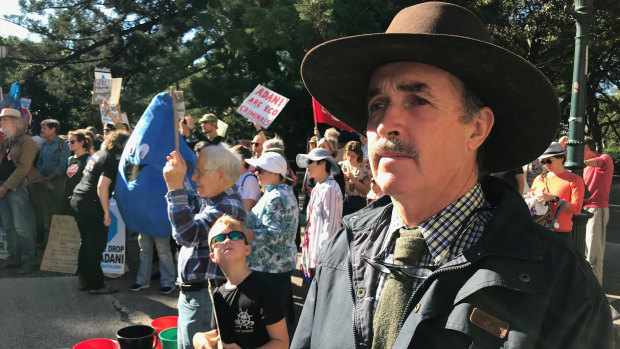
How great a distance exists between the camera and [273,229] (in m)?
4.37

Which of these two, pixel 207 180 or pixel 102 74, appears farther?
pixel 102 74

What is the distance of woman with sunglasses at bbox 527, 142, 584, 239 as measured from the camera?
16.9ft

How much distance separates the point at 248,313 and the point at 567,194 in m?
4.05

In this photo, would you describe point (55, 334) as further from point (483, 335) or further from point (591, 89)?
point (591, 89)

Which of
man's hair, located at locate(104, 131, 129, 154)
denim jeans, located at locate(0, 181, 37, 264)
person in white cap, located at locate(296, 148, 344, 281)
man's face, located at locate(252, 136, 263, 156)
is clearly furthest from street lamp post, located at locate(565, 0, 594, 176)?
denim jeans, located at locate(0, 181, 37, 264)

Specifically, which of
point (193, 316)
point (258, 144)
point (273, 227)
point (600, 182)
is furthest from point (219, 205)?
point (600, 182)

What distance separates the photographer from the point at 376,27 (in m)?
12.9

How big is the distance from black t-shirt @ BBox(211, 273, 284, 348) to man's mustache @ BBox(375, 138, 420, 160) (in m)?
1.59

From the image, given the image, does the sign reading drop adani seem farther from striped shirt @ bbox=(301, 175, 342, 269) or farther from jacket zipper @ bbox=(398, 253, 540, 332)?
jacket zipper @ bbox=(398, 253, 540, 332)

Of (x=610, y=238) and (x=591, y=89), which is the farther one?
(x=591, y=89)

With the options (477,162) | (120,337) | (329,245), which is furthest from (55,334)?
(477,162)

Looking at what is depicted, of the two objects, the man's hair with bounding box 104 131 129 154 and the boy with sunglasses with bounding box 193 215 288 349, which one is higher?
the man's hair with bounding box 104 131 129 154

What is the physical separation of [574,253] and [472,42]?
2.02 feet

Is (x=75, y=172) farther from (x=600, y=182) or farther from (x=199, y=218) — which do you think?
(x=600, y=182)
